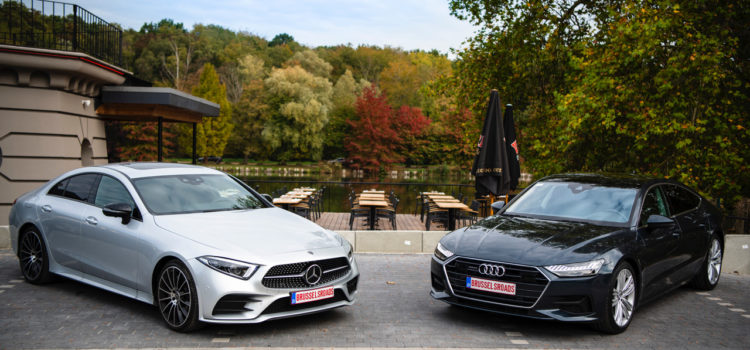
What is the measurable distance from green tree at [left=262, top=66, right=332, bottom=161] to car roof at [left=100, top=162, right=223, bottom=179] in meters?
47.2

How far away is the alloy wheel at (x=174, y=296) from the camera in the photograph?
5102mm

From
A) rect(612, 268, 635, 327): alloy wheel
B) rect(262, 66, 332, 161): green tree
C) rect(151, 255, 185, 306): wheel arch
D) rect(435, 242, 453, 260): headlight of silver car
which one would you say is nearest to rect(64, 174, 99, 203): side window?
rect(151, 255, 185, 306): wheel arch

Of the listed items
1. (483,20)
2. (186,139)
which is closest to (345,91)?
(186,139)

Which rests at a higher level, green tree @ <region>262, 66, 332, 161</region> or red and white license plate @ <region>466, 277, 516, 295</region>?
green tree @ <region>262, 66, 332, 161</region>

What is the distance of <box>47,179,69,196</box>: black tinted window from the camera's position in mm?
6941

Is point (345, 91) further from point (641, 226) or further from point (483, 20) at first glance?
point (641, 226)

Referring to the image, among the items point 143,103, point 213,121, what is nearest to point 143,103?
point 143,103

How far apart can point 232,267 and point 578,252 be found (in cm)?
Result: 318

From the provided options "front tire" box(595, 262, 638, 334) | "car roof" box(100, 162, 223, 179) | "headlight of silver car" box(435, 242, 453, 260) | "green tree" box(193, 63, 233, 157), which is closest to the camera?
"front tire" box(595, 262, 638, 334)

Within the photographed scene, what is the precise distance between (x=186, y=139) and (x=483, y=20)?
4279 cm

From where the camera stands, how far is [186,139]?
184 feet

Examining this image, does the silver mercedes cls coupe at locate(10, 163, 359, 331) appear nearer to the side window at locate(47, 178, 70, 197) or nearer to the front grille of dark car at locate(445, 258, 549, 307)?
the side window at locate(47, 178, 70, 197)

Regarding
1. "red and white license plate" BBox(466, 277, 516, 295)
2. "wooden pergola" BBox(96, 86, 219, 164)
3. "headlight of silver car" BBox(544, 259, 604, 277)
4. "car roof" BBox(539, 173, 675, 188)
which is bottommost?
"red and white license plate" BBox(466, 277, 516, 295)

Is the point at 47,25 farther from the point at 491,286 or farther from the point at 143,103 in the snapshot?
the point at 491,286
